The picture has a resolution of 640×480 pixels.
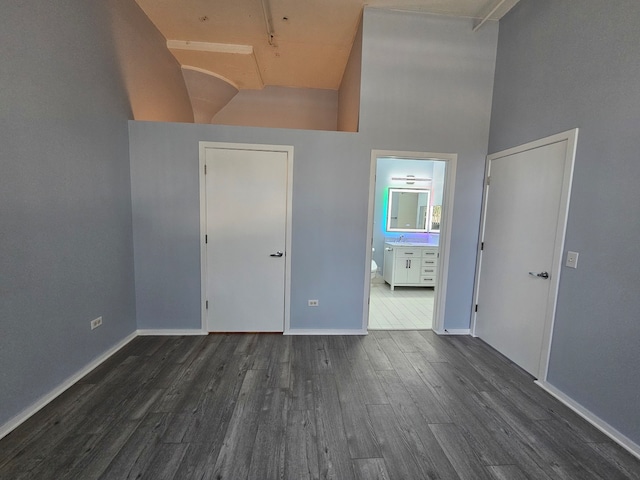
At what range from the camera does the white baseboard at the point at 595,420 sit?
1559mm

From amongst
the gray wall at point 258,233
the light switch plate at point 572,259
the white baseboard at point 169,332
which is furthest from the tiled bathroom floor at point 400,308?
the white baseboard at point 169,332

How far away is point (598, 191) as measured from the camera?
179 cm

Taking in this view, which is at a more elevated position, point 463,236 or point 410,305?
point 463,236

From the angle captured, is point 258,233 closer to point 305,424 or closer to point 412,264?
point 305,424

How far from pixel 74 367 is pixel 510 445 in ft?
10.3

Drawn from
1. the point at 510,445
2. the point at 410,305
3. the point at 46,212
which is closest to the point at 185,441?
the point at 46,212

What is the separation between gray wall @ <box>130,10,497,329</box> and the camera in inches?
105

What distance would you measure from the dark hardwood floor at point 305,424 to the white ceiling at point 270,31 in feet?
11.3

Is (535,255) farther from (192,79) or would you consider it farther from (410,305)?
Result: (192,79)

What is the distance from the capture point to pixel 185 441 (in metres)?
1.54

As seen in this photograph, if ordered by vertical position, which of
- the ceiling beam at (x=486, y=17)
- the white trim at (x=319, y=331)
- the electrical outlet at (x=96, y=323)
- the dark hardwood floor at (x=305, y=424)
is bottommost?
the dark hardwood floor at (x=305, y=424)

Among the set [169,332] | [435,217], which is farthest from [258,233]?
[435,217]

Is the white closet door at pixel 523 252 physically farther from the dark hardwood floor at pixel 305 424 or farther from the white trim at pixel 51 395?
the white trim at pixel 51 395

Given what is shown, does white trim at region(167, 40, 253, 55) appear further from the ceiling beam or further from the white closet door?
the white closet door
